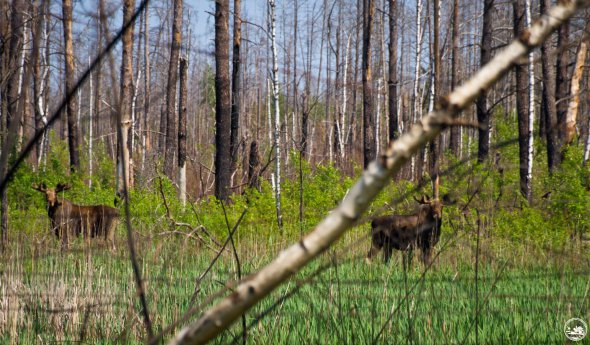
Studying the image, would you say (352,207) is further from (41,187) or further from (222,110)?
(222,110)

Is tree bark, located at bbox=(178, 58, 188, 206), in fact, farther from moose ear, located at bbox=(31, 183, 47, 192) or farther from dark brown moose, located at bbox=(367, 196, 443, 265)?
dark brown moose, located at bbox=(367, 196, 443, 265)

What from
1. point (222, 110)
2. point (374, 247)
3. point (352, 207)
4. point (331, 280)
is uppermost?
point (222, 110)

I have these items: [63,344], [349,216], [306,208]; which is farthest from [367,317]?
[306,208]

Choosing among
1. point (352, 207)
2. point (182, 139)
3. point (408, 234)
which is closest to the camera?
point (352, 207)

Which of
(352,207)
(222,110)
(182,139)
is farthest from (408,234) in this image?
(182,139)

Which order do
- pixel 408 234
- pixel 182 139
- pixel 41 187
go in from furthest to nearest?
pixel 182 139
pixel 41 187
pixel 408 234

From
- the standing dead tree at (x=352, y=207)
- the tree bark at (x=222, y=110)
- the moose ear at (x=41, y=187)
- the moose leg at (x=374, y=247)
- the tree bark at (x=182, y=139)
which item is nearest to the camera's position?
the standing dead tree at (x=352, y=207)

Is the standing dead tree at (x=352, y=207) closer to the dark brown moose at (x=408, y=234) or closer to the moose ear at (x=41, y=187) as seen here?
the dark brown moose at (x=408, y=234)

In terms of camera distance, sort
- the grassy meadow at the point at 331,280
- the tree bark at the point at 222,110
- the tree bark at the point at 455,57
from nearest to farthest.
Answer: the grassy meadow at the point at 331,280 → the tree bark at the point at 455,57 → the tree bark at the point at 222,110

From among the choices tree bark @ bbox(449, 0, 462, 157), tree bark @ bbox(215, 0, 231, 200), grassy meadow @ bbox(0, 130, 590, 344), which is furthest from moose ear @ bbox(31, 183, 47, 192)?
tree bark @ bbox(449, 0, 462, 157)

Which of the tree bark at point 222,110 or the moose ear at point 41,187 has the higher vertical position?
the tree bark at point 222,110

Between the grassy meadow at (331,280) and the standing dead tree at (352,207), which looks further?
the grassy meadow at (331,280)

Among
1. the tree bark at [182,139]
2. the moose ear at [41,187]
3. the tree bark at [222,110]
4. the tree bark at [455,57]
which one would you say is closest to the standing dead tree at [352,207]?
the tree bark at [455,57]

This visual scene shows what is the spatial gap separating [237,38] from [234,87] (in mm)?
1287
